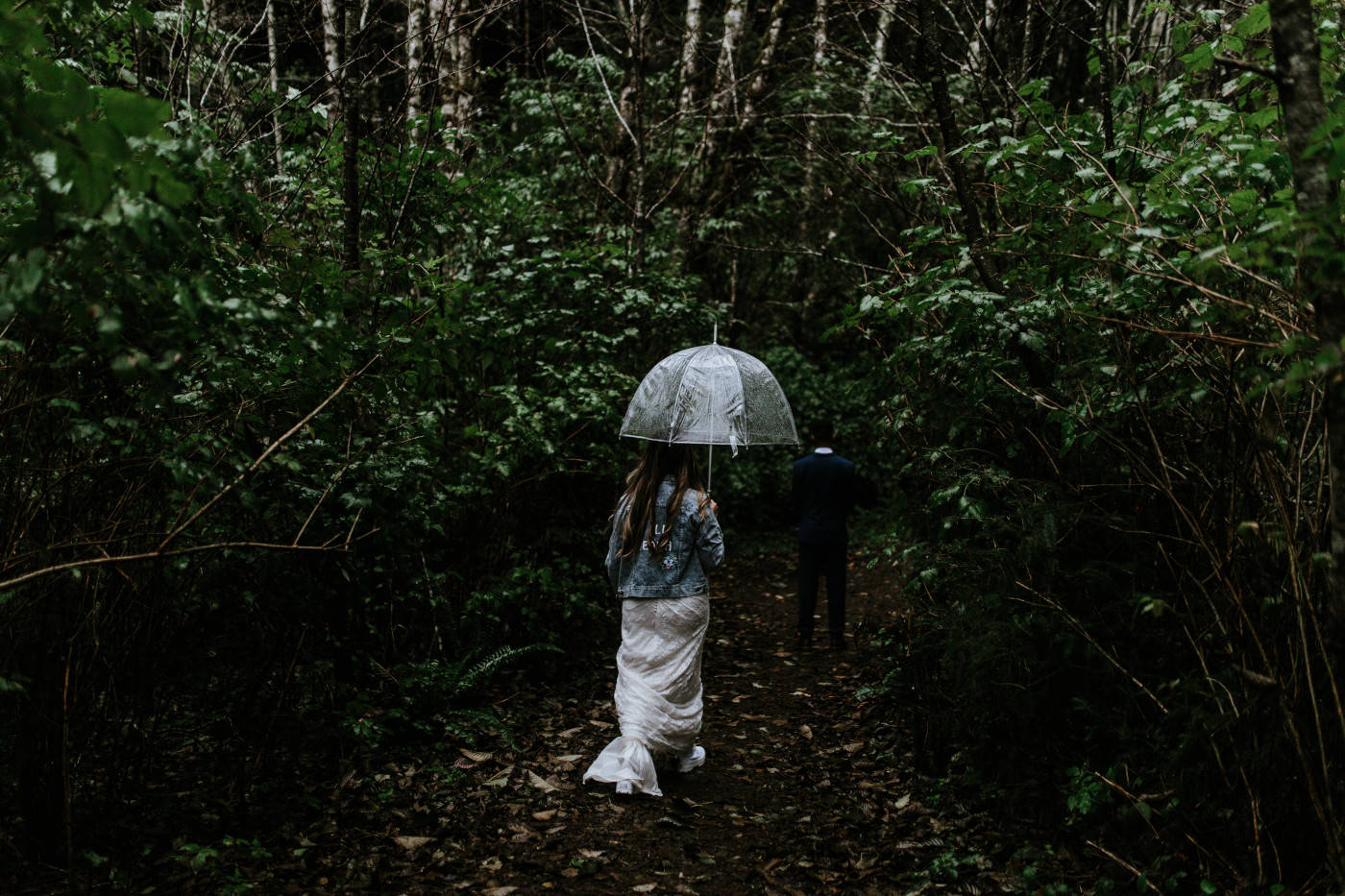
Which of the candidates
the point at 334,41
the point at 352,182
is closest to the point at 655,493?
the point at 352,182

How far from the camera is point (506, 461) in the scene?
615 centimetres

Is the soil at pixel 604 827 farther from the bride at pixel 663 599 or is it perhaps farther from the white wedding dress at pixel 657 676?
the bride at pixel 663 599

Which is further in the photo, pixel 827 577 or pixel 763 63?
pixel 763 63

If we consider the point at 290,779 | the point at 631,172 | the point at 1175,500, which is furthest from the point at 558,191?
the point at 1175,500

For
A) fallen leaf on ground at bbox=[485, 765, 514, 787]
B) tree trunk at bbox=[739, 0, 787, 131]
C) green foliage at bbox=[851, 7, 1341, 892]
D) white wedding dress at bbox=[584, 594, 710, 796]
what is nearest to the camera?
green foliage at bbox=[851, 7, 1341, 892]

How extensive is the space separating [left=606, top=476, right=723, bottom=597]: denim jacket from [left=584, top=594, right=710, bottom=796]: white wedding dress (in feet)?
0.21

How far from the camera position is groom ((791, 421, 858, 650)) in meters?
7.86

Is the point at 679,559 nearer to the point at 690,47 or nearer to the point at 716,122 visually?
the point at 716,122

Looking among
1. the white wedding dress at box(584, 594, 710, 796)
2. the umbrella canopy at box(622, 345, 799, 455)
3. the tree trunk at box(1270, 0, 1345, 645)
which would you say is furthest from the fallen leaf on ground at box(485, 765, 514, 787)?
the tree trunk at box(1270, 0, 1345, 645)

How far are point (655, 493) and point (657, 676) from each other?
1.03 meters

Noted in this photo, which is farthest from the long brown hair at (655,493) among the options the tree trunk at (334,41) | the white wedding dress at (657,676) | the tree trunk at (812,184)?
the tree trunk at (812,184)

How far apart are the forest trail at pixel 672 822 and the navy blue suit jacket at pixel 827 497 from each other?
189 centimetres

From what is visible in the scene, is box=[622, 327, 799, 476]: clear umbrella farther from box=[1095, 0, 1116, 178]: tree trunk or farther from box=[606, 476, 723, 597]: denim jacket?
box=[1095, 0, 1116, 178]: tree trunk

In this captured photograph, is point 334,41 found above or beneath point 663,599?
above
